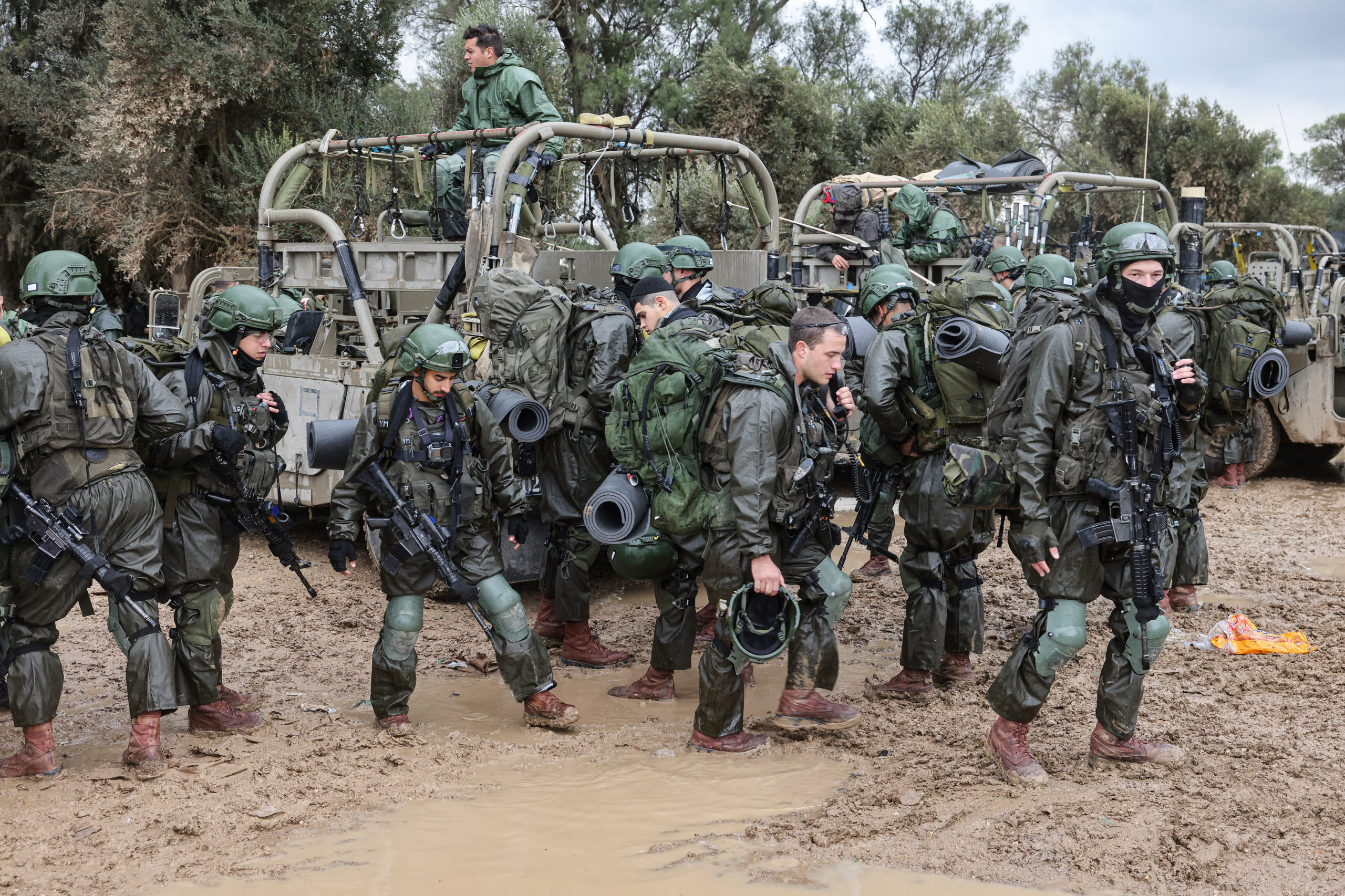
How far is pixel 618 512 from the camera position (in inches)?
185

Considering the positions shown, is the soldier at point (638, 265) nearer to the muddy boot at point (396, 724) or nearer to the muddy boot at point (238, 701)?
the muddy boot at point (396, 724)

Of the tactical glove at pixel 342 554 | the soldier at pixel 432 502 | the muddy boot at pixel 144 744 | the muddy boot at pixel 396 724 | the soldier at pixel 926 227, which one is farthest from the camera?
the soldier at pixel 926 227

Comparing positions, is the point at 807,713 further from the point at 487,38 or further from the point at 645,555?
the point at 487,38

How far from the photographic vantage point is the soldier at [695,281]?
5719 mm

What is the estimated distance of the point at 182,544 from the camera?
4.71m

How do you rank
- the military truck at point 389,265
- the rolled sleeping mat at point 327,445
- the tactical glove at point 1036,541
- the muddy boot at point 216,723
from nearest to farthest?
the tactical glove at point 1036,541
the muddy boot at point 216,723
the rolled sleeping mat at point 327,445
the military truck at point 389,265

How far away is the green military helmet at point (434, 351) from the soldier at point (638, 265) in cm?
144

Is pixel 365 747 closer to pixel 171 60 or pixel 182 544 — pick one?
pixel 182 544

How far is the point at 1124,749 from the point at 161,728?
3860 millimetres

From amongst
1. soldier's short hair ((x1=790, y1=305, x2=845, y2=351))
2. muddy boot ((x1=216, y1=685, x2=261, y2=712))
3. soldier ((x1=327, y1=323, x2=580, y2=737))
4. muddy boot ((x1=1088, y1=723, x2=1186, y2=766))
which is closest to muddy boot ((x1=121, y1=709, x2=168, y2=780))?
muddy boot ((x1=216, y1=685, x2=261, y2=712))

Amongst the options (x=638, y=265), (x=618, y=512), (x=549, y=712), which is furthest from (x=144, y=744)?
(x=638, y=265)

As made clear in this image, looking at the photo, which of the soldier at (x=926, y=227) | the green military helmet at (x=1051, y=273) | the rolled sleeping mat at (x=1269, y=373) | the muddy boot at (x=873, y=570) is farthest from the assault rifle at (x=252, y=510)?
the soldier at (x=926, y=227)

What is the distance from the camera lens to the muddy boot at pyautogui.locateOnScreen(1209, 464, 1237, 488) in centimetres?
1031

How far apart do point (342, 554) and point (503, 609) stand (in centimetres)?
68
